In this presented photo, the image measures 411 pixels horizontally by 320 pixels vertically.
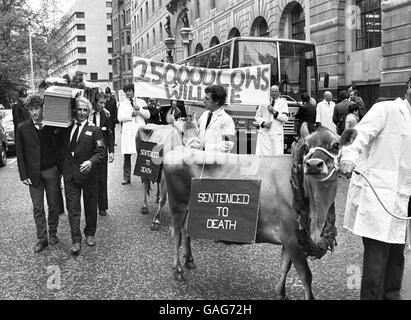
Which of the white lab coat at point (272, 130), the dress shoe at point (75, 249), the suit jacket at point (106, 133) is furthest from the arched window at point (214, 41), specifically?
the dress shoe at point (75, 249)

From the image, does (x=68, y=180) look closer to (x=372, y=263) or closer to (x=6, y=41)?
(x=372, y=263)

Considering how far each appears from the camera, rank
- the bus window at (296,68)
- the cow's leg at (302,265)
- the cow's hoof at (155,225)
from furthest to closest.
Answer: the bus window at (296,68) → the cow's hoof at (155,225) → the cow's leg at (302,265)

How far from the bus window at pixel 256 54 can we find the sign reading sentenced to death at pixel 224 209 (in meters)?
10.2

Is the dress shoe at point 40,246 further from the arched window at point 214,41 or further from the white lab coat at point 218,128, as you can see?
the arched window at point 214,41

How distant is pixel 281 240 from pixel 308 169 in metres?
0.92

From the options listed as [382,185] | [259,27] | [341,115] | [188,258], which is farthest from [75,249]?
[259,27]

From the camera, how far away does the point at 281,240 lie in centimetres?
397

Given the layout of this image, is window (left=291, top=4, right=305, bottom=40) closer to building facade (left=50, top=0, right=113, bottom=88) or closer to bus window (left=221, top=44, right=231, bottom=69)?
bus window (left=221, top=44, right=231, bottom=69)

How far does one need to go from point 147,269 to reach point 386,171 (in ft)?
9.49

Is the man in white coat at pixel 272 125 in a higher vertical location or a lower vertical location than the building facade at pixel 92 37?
lower

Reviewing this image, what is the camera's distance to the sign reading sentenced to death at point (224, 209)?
4.06m

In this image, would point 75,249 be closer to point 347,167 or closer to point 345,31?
point 347,167

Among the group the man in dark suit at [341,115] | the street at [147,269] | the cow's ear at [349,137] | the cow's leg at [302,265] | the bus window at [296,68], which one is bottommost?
the street at [147,269]

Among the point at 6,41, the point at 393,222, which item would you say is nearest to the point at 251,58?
the point at 393,222
